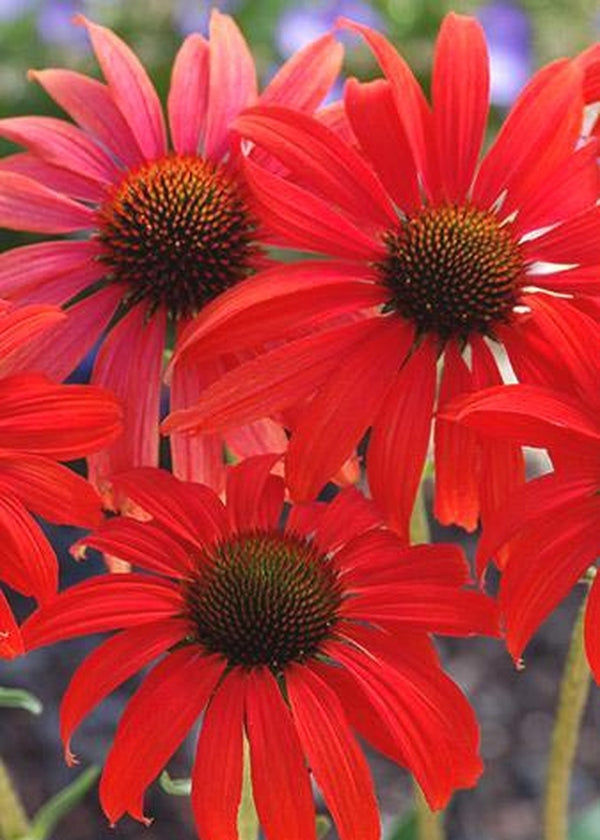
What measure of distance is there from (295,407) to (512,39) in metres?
2.29

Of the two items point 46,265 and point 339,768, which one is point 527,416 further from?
point 46,265

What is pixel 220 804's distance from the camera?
0.70 m

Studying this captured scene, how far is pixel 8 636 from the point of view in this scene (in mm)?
680

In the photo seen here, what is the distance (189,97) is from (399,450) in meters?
0.27

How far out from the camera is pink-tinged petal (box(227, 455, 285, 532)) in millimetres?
775

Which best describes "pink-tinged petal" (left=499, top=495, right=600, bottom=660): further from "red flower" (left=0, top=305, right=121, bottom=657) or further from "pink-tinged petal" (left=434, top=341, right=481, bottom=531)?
"red flower" (left=0, top=305, right=121, bottom=657)

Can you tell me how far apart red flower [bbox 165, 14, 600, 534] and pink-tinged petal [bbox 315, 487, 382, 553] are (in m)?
0.02

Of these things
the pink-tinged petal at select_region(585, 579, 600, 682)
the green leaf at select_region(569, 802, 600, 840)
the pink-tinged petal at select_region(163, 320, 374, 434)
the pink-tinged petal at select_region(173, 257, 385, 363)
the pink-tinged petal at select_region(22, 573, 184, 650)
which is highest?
the pink-tinged petal at select_region(173, 257, 385, 363)

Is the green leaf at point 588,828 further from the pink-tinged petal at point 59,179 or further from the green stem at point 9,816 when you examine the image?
the pink-tinged petal at point 59,179

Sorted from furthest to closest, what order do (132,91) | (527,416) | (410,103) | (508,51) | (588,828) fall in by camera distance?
(508,51) → (588,828) → (132,91) → (410,103) → (527,416)

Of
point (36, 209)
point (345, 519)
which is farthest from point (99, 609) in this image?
point (36, 209)

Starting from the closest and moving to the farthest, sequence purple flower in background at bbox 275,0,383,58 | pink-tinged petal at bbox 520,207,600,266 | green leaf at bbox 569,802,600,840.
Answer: pink-tinged petal at bbox 520,207,600,266, green leaf at bbox 569,802,600,840, purple flower in background at bbox 275,0,383,58

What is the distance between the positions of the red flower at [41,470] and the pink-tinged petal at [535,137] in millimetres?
226

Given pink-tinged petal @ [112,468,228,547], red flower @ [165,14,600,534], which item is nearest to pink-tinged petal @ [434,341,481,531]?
red flower @ [165,14,600,534]
